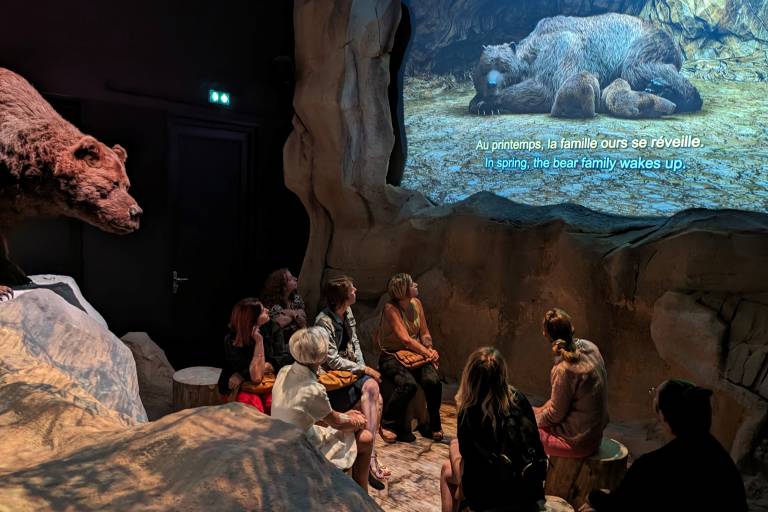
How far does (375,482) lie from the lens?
12.2 feet

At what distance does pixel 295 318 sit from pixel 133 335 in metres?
1.75

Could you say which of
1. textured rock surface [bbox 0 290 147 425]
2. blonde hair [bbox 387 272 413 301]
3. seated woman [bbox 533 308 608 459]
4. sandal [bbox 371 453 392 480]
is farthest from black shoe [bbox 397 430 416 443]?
textured rock surface [bbox 0 290 147 425]

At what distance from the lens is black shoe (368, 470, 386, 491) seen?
369 cm

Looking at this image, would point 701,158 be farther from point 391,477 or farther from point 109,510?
point 109,510

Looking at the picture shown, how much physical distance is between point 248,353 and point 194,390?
1300mm

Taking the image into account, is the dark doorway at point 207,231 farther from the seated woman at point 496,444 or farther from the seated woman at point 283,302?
the seated woman at point 496,444

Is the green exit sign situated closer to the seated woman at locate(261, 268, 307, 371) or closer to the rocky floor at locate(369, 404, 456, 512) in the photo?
the seated woman at locate(261, 268, 307, 371)

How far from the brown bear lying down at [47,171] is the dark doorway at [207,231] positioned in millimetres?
1723

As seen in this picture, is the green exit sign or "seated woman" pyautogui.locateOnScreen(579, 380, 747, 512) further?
the green exit sign

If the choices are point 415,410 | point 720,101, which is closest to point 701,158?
point 720,101

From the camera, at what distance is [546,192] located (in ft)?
18.1

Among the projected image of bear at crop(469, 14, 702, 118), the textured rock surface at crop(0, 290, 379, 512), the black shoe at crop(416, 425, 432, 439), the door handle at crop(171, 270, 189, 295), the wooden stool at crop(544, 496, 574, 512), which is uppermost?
the projected image of bear at crop(469, 14, 702, 118)

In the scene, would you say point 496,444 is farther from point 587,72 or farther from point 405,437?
point 587,72

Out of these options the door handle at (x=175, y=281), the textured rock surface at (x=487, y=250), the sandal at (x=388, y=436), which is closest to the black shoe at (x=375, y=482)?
the sandal at (x=388, y=436)
